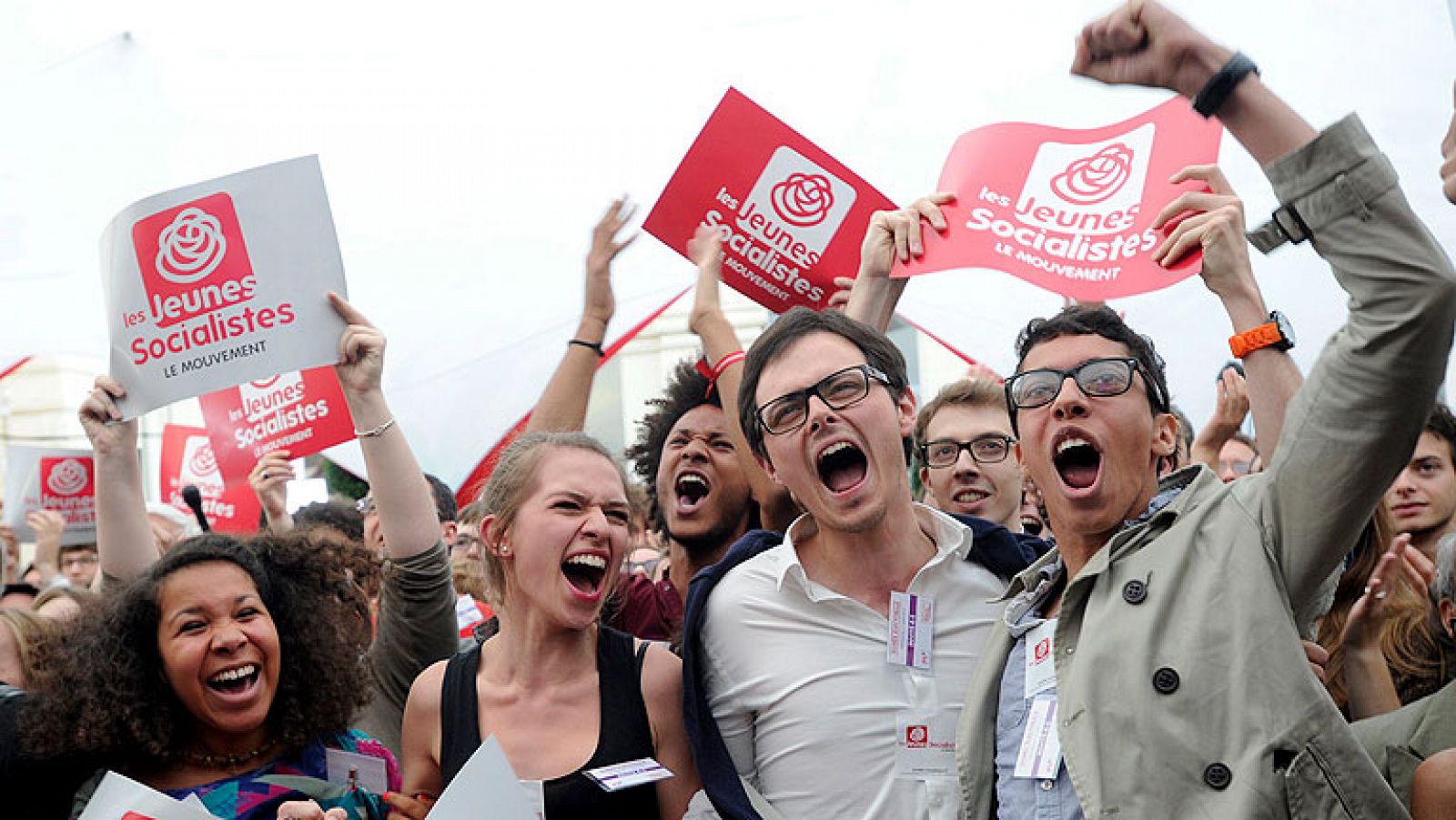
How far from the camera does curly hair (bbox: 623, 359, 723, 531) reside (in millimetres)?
4673

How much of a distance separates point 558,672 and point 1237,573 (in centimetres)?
145

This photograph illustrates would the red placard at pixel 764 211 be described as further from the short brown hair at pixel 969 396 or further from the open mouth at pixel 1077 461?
the open mouth at pixel 1077 461

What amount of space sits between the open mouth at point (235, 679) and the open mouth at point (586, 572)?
718mm

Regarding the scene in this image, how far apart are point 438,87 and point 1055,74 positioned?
238 centimetres

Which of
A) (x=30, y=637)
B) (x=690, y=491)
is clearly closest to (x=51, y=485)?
(x=30, y=637)

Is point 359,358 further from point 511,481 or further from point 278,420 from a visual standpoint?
point 278,420

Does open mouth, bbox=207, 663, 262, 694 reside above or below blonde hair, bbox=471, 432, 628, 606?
below

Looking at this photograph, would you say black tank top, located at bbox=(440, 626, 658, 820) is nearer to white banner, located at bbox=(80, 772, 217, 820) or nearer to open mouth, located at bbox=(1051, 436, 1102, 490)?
white banner, located at bbox=(80, 772, 217, 820)

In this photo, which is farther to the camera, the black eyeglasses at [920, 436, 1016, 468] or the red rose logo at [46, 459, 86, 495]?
the red rose logo at [46, 459, 86, 495]

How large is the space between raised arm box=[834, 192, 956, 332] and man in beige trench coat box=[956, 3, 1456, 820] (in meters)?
1.21

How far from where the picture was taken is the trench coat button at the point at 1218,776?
234 cm

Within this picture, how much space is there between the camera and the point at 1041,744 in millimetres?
2621

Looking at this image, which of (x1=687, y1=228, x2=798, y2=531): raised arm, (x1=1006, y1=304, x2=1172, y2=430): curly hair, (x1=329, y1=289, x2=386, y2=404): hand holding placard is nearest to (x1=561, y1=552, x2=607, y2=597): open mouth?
(x1=687, y1=228, x2=798, y2=531): raised arm

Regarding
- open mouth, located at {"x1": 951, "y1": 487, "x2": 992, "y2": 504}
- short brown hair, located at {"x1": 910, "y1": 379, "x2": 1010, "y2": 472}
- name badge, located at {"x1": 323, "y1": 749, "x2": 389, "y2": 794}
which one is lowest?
name badge, located at {"x1": 323, "y1": 749, "x2": 389, "y2": 794}
